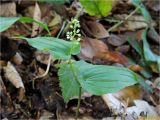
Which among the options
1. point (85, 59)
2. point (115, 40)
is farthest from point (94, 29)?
point (85, 59)

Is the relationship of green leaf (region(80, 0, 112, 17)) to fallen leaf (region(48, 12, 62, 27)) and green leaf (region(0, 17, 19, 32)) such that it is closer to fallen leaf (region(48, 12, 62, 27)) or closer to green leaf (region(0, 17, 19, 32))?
fallen leaf (region(48, 12, 62, 27))

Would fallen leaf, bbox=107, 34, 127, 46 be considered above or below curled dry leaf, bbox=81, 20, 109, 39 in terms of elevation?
below

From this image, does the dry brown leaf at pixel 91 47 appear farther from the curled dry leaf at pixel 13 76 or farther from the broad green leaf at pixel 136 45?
the curled dry leaf at pixel 13 76

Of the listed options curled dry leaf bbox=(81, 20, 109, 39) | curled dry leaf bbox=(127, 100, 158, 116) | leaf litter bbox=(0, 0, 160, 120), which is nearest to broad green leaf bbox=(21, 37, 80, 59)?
leaf litter bbox=(0, 0, 160, 120)

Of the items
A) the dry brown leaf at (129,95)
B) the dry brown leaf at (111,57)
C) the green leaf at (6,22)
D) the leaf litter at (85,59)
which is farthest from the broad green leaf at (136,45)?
the green leaf at (6,22)

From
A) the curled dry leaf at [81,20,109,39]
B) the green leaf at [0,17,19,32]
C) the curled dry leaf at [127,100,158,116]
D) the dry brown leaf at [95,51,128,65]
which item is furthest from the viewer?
the curled dry leaf at [81,20,109,39]

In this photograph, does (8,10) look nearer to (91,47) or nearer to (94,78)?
(91,47)
